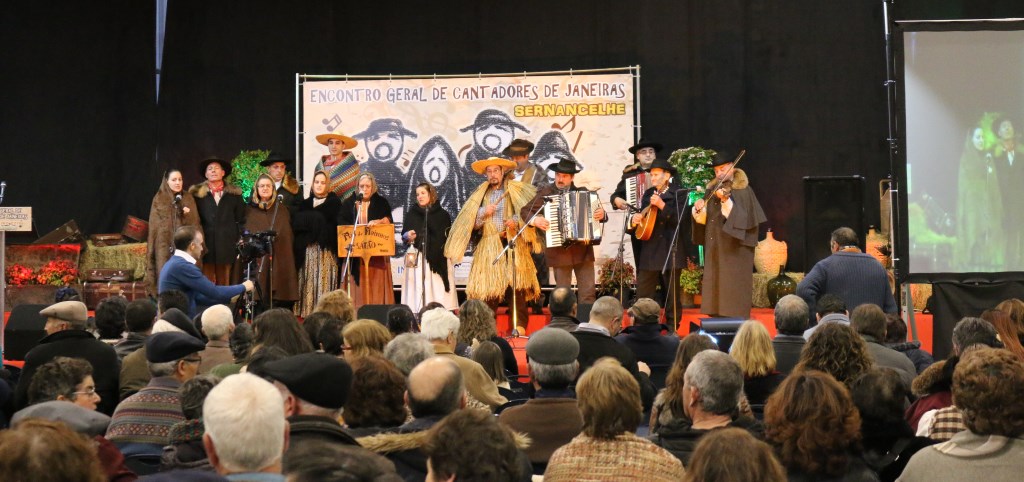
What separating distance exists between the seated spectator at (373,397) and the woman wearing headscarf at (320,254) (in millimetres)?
7348

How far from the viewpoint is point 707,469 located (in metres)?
2.48

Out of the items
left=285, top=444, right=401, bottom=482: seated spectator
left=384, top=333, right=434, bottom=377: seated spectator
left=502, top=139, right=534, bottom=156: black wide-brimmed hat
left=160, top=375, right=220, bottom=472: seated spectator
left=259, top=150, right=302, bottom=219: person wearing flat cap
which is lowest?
left=160, top=375, right=220, bottom=472: seated spectator

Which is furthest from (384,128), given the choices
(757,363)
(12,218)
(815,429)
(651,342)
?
(815,429)

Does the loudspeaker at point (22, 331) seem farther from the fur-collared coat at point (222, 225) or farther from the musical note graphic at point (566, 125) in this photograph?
the musical note graphic at point (566, 125)

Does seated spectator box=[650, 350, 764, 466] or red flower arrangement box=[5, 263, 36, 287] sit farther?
red flower arrangement box=[5, 263, 36, 287]

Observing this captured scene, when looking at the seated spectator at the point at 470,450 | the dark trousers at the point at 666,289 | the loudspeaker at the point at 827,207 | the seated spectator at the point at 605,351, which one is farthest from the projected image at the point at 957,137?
the seated spectator at the point at 470,450

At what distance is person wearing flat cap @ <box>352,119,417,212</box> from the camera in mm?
13062

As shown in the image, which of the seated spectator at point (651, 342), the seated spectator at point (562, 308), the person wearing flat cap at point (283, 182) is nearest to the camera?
the seated spectator at point (651, 342)

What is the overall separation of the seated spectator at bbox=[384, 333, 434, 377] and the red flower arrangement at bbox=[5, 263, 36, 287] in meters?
8.95

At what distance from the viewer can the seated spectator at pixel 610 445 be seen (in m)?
3.33

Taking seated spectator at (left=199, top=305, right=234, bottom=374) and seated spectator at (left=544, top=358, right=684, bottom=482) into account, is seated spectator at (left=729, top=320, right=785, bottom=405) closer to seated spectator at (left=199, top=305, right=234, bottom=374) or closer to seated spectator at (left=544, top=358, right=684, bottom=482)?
seated spectator at (left=544, top=358, right=684, bottom=482)

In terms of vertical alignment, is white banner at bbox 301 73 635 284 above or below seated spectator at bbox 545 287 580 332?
above

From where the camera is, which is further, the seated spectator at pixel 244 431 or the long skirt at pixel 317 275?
the long skirt at pixel 317 275

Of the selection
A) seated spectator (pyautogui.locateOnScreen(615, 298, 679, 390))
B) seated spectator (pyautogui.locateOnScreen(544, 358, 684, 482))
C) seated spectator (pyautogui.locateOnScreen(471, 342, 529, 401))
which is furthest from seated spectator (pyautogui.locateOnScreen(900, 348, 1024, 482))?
Answer: seated spectator (pyautogui.locateOnScreen(615, 298, 679, 390))
